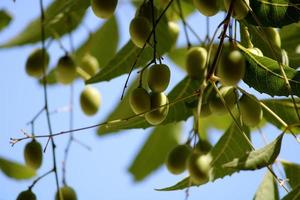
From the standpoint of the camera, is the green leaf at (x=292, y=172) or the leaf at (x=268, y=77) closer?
the leaf at (x=268, y=77)

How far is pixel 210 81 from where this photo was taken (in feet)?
3.85

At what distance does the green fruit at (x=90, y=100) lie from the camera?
171 centimetres

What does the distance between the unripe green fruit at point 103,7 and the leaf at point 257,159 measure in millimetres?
405

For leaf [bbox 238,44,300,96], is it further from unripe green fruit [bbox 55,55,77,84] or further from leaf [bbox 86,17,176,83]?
unripe green fruit [bbox 55,55,77,84]

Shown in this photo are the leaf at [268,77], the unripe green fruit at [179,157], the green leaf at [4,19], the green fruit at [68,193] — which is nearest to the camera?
the leaf at [268,77]

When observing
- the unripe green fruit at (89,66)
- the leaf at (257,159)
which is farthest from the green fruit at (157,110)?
the unripe green fruit at (89,66)

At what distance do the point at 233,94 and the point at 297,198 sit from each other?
0.24m

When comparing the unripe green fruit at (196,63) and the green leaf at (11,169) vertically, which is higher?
the unripe green fruit at (196,63)

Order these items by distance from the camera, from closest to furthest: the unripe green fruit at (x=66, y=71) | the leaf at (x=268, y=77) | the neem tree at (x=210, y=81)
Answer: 1. the neem tree at (x=210, y=81)
2. the leaf at (x=268, y=77)
3. the unripe green fruit at (x=66, y=71)

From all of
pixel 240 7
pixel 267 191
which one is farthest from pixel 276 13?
pixel 267 191

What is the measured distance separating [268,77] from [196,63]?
0.15 meters

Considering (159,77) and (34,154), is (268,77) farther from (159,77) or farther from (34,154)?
(34,154)

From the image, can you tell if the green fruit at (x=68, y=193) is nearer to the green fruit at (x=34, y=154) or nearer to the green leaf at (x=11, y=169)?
the green fruit at (x=34, y=154)

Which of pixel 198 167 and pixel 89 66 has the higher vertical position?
pixel 89 66
